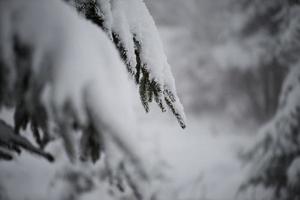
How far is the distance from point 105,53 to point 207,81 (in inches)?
368

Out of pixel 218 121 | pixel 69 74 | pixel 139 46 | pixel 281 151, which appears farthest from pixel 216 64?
pixel 69 74

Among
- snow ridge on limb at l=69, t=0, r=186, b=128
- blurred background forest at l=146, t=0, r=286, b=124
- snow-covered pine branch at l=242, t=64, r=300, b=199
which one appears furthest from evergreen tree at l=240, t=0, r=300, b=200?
blurred background forest at l=146, t=0, r=286, b=124

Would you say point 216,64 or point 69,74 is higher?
point 216,64

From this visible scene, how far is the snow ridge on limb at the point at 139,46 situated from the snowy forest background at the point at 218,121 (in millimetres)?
817

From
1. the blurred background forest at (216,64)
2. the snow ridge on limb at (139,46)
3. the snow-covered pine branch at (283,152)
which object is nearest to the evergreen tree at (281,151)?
the snow-covered pine branch at (283,152)

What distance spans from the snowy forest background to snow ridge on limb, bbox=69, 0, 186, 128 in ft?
2.68

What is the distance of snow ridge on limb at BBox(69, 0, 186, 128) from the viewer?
0.84 m

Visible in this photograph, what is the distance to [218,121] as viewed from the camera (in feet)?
34.2

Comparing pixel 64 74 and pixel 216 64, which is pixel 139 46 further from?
pixel 216 64

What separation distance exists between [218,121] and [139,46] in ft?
32.4

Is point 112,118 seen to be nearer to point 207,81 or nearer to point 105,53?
point 105,53

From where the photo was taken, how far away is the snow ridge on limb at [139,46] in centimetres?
84

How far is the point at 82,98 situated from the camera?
0.67 metres

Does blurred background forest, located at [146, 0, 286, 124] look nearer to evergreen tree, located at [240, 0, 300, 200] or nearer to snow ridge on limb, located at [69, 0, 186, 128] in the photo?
evergreen tree, located at [240, 0, 300, 200]
